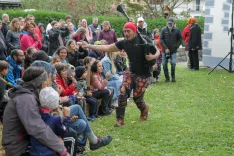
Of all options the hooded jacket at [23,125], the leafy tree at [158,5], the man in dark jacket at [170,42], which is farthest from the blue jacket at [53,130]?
the leafy tree at [158,5]

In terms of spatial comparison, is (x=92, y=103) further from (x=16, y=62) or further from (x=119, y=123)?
(x=16, y=62)

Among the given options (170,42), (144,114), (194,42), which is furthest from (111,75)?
(194,42)

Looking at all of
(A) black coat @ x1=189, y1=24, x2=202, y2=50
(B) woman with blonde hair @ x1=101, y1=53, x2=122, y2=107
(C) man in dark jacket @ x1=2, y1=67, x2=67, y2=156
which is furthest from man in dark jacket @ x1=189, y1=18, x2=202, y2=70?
(C) man in dark jacket @ x1=2, y1=67, x2=67, y2=156

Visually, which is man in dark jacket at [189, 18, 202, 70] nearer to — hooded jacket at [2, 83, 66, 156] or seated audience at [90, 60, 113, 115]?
seated audience at [90, 60, 113, 115]

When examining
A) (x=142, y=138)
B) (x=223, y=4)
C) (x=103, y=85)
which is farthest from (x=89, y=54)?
(x=223, y=4)

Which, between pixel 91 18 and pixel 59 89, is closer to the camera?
pixel 59 89

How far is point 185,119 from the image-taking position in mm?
7266

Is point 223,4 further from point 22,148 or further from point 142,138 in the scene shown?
point 22,148

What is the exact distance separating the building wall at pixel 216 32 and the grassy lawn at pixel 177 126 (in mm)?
4383

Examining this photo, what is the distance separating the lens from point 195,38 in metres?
14.3

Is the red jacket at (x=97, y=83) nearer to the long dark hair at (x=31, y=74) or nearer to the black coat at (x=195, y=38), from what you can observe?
the long dark hair at (x=31, y=74)

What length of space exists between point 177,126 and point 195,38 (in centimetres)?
817

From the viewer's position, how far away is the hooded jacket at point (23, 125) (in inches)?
146

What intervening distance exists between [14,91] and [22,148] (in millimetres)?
615
